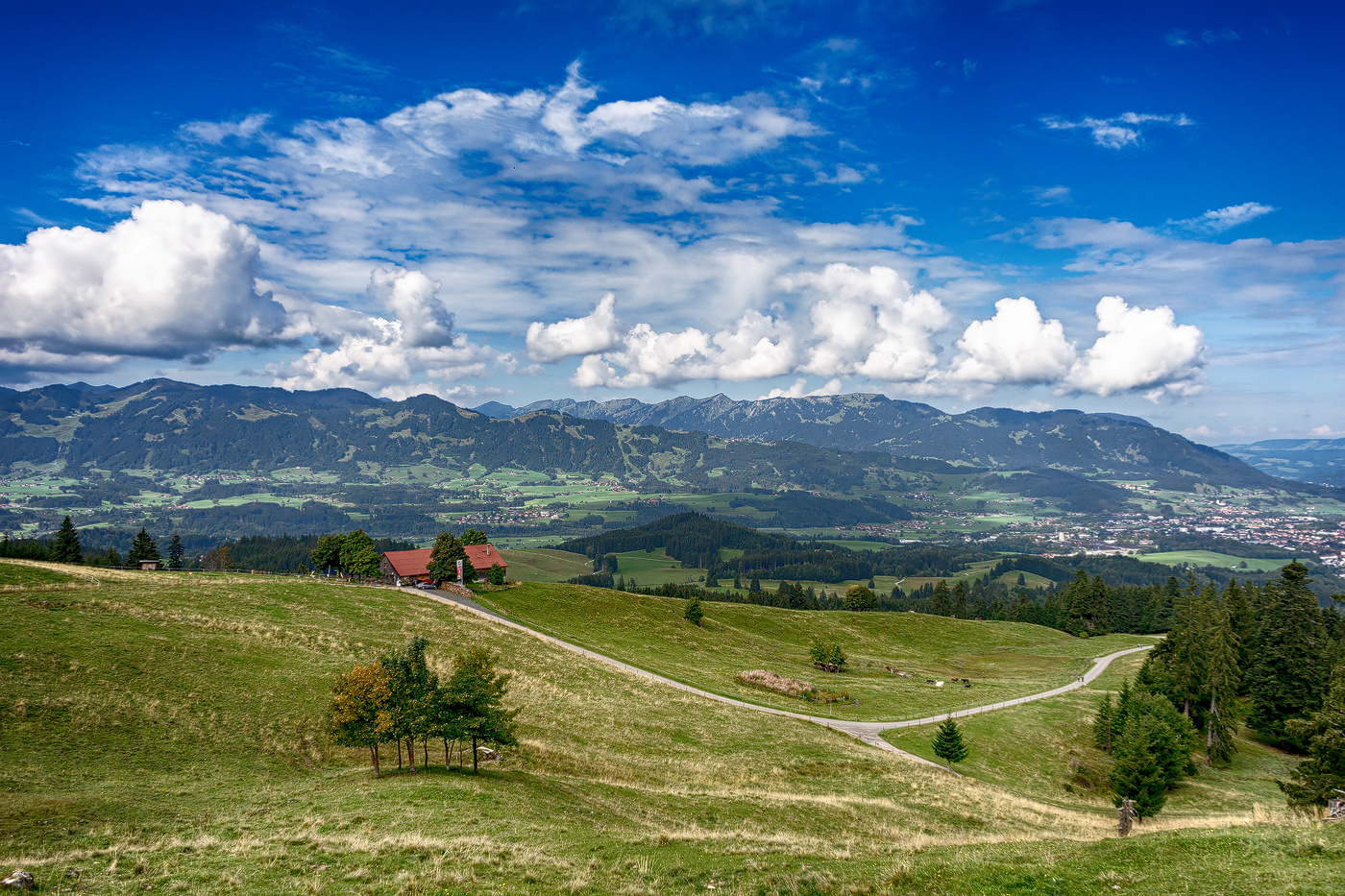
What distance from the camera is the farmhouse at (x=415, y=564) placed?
9438 centimetres

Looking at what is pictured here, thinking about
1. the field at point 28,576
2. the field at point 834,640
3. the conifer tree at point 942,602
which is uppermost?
the field at point 28,576

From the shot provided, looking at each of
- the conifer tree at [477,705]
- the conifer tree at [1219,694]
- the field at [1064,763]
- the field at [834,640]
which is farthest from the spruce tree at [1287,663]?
the conifer tree at [477,705]

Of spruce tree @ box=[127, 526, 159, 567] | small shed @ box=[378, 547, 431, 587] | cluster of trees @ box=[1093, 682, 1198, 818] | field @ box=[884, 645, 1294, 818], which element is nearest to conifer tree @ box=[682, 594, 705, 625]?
small shed @ box=[378, 547, 431, 587]

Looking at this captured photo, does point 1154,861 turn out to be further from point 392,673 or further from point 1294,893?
point 392,673

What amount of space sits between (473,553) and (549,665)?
46.3m

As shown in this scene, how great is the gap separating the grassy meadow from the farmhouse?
3462cm

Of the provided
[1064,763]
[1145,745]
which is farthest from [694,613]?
[1145,745]

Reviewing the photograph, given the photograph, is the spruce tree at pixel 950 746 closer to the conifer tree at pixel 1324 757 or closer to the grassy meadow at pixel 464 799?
the grassy meadow at pixel 464 799

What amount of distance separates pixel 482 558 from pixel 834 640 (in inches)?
2483

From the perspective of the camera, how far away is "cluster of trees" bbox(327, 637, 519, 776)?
1165 inches

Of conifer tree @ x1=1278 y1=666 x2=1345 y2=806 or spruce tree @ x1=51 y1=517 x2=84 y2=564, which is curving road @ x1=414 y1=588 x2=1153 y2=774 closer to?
conifer tree @ x1=1278 y1=666 x2=1345 y2=806

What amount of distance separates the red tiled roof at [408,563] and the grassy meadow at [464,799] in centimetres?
3479

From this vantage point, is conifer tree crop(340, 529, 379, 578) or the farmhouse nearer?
conifer tree crop(340, 529, 379, 578)

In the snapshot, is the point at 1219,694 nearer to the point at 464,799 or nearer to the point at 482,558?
the point at 464,799
